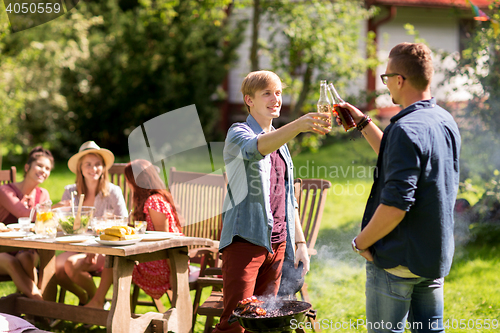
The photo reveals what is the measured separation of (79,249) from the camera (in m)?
2.98

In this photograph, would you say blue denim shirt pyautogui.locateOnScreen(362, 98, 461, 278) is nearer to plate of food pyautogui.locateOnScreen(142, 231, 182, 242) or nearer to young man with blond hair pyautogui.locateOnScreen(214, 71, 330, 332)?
young man with blond hair pyautogui.locateOnScreen(214, 71, 330, 332)

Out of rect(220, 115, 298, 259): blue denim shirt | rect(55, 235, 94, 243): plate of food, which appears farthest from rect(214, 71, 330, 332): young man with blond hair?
rect(55, 235, 94, 243): plate of food

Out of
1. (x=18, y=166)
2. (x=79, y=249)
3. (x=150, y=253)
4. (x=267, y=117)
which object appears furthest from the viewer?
(x=18, y=166)

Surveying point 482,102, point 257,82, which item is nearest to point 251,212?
point 257,82

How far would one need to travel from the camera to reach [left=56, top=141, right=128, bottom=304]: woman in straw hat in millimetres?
3984

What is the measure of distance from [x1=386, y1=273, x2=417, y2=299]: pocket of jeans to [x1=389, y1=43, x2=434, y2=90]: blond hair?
829 mm

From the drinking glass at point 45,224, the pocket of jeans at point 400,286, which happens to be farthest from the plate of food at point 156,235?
the pocket of jeans at point 400,286

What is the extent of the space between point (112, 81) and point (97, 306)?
9.67 metres

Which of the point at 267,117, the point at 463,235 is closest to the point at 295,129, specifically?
the point at 267,117

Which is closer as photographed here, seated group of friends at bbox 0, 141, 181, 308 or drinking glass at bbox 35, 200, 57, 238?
drinking glass at bbox 35, 200, 57, 238

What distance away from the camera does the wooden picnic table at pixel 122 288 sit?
3.05 meters

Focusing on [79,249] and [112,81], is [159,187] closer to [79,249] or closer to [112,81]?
[79,249]

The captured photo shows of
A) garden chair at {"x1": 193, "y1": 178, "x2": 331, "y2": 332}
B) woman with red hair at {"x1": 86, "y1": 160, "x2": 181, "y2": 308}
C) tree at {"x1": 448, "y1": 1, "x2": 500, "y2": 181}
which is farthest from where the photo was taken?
tree at {"x1": 448, "y1": 1, "x2": 500, "y2": 181}

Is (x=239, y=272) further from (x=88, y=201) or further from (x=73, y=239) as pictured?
(x=88, y=201)
